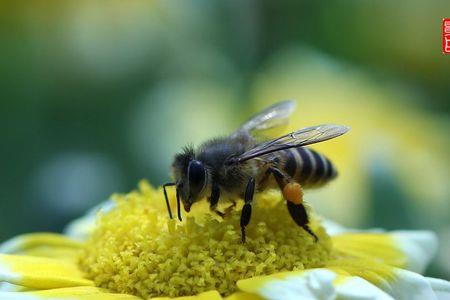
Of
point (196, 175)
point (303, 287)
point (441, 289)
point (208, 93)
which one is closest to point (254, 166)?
point (196, 175)

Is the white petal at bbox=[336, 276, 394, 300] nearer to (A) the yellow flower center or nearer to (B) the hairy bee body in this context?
(A) the yellow flower center

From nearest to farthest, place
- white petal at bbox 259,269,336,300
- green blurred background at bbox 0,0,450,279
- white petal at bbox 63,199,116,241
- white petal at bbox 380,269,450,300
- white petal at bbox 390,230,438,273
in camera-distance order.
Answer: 1. white petal at bbox 259,269,336,300
2. white petal at bbox 380,269,450,300
3. white petal at bbox 390,230,438,273
4. white petal at bbox 63,199,116,241
5. green blurred background at bbox 0,0,450,279

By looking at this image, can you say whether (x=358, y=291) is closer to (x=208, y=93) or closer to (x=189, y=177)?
(x=189, y=177)

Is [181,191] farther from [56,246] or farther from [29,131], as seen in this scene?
[29,131]

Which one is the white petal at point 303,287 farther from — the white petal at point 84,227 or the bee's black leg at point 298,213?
the white petal at point 84,227

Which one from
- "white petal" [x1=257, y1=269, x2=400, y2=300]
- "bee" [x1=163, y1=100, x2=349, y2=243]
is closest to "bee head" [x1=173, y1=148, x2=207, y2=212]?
"bee" [x1=163, y1=100, x2=349, y2=243]
